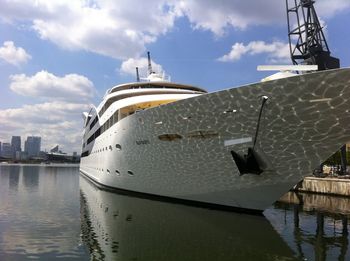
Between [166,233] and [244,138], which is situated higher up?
[244,138]

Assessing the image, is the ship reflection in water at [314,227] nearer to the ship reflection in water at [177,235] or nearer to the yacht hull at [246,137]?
the ship reflection in water at [177,235]

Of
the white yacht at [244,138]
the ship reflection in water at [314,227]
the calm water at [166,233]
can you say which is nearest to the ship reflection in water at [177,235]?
the calm water at [166,233]

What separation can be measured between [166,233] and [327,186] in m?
20.6

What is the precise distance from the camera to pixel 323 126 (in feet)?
46.4

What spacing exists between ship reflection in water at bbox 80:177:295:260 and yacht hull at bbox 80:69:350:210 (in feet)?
4.37

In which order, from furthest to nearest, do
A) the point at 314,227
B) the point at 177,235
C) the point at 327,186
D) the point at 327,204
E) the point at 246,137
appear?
the point at 327,186 → the point at 327,204 → the point at 314,227 → the point at 246,137 → the point at 177,235

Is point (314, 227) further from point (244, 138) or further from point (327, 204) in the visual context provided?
point (327, 204)

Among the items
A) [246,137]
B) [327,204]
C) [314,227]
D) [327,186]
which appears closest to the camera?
[246,137]

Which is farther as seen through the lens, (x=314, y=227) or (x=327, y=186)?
(x=327, y=186)

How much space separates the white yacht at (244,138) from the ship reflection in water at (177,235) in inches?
49.5

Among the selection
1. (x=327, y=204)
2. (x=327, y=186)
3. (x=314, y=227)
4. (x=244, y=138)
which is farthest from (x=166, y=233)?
(x=327, y=186)

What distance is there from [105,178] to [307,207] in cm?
1432

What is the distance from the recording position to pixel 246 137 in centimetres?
1562

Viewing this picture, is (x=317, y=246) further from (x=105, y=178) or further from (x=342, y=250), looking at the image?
(x=105, y=178)
